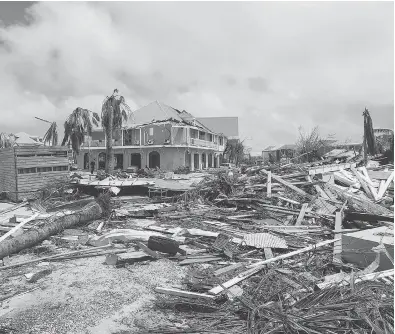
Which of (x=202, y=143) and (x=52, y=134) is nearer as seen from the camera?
(x=52, y=134)

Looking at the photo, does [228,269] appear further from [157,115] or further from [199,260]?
[157,115]

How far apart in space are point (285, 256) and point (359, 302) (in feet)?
7.87

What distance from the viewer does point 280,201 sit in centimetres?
1258

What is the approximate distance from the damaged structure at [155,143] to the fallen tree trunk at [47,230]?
25.7 m

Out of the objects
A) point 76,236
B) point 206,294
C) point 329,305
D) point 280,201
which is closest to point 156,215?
point 76,236

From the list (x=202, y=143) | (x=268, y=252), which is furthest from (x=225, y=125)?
(x=268, y=252)

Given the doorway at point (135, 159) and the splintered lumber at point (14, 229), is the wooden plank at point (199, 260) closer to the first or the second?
the splintered lumber at point (14, 229)

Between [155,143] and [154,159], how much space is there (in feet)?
7.42

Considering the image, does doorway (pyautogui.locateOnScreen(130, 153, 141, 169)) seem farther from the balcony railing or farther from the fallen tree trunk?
the fallen tree trunk

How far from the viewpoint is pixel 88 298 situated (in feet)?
16.1

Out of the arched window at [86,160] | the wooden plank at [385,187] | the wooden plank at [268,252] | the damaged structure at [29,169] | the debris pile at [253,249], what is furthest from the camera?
the arched window at [86,160]

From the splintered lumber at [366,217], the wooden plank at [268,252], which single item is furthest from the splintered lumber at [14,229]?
the splintered lumber at [366,217]

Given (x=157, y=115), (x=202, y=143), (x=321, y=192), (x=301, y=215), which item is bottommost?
(x=301, y=215)

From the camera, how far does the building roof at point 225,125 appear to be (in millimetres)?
58969
